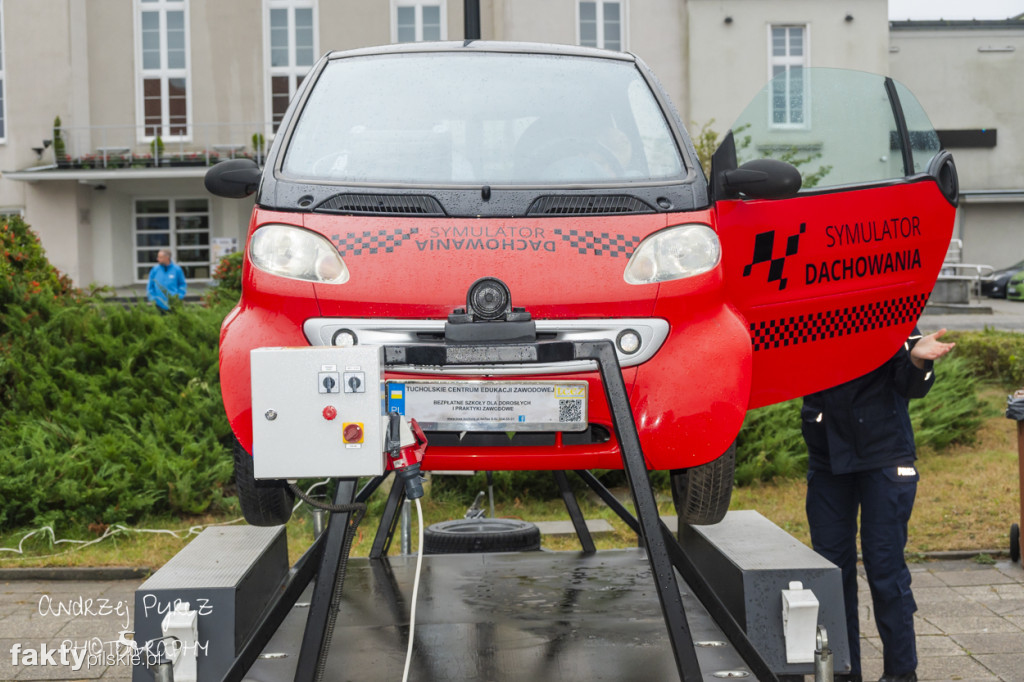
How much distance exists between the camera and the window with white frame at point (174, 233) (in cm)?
2834

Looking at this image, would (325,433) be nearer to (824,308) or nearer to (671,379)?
(671,379)

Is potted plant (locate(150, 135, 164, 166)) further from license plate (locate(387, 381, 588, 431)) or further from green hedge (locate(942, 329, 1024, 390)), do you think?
license plate (locate(387, 381, 588, 431))

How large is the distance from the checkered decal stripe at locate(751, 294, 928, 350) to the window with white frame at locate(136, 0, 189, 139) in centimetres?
2557

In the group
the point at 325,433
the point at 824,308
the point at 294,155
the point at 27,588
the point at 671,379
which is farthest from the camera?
the point at 27,588

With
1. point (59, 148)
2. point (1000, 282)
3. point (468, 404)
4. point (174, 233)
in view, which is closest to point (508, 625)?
point (468, 404)

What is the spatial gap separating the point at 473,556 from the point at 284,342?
5.82 ft

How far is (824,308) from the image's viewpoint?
3859mm

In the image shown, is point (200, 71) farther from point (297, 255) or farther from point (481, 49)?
point (297, 255)

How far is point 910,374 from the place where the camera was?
4312 mm

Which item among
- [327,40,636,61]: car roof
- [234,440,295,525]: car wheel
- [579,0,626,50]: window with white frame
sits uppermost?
[579,0,626,50]: window with white frame

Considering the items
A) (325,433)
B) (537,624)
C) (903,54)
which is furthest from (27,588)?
(903,54)

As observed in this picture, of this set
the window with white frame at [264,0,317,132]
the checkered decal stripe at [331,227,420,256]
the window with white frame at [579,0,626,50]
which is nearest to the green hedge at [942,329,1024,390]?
the checkered decal stripe at [331,227,420,256]

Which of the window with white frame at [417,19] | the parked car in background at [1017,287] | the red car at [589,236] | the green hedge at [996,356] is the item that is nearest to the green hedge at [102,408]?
the red car at [589,236]

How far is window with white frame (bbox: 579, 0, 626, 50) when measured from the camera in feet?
86.0
